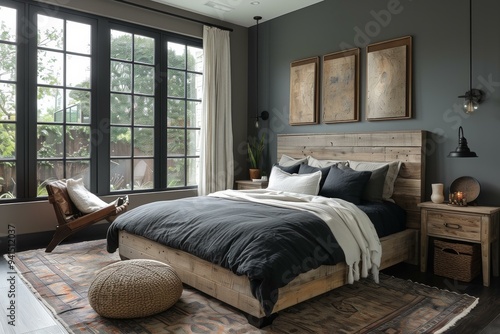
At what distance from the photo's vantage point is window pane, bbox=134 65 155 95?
5008mm

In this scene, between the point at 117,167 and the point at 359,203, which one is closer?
the point at 359,203

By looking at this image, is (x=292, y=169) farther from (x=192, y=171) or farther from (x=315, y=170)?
(x=192, y=171)

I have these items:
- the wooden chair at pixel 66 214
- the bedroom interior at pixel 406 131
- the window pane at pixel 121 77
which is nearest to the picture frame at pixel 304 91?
the bedroom interior at pixel 406 131

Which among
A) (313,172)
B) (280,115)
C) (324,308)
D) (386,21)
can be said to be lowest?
(324,308)

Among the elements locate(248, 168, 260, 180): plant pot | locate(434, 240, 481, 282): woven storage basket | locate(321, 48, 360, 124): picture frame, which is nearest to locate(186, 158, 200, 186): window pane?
locate(248, 168, 260, 180): plant pot

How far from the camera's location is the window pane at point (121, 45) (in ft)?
15.8

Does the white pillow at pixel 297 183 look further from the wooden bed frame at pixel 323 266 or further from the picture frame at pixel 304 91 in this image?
the picture frame at pixel 304 91

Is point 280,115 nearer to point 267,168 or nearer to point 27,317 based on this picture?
point 267,168

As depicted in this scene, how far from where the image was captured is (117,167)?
491cm

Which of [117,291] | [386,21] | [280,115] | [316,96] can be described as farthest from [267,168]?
[117,291]

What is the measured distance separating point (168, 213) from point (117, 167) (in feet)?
6.45

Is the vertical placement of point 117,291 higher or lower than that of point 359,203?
lower

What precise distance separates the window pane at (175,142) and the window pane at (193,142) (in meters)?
0.10

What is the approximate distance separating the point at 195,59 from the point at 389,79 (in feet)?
8.89
